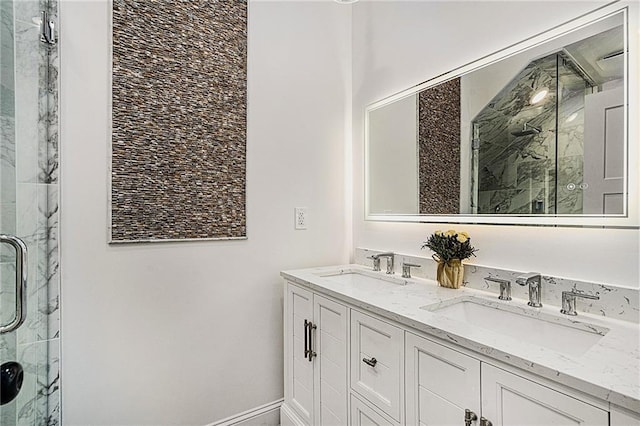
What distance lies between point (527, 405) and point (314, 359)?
0.95 metres

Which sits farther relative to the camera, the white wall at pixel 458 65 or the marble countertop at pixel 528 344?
the white wall at pixel 458 65

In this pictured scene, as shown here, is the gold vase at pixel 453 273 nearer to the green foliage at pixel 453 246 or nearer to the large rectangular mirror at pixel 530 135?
the green foliage at pixel 453 246

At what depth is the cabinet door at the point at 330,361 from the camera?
1376 mm

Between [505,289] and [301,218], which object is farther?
[301,218]

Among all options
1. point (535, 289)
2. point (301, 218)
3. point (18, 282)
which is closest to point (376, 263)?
point (301, 218)

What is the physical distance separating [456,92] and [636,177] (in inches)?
30.3

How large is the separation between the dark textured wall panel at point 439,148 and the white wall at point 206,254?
0.60 m

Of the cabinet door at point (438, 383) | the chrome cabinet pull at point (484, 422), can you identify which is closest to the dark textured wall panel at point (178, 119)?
the cabinet door at point (438, 383)

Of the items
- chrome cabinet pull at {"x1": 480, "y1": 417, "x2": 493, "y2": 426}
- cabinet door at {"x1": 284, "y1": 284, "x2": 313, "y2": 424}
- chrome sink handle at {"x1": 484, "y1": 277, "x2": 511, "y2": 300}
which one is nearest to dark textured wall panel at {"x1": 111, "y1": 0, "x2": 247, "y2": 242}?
cabinet door at {"x1": 284, "y1": 284, "x2": 313, "y2": 424}

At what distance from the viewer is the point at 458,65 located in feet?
5.20

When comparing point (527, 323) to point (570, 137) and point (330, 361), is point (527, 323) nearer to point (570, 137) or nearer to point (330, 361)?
point (570, 137)

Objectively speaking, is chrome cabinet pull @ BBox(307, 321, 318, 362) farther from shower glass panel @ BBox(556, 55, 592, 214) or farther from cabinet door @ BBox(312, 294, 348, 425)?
shower glass panel @ BBox(556, 55, 592, 214)

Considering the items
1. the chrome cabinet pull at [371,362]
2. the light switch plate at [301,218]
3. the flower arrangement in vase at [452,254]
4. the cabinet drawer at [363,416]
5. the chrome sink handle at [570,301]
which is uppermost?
the light switch plate at [301,218]

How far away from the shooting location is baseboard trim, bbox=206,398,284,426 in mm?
1770
